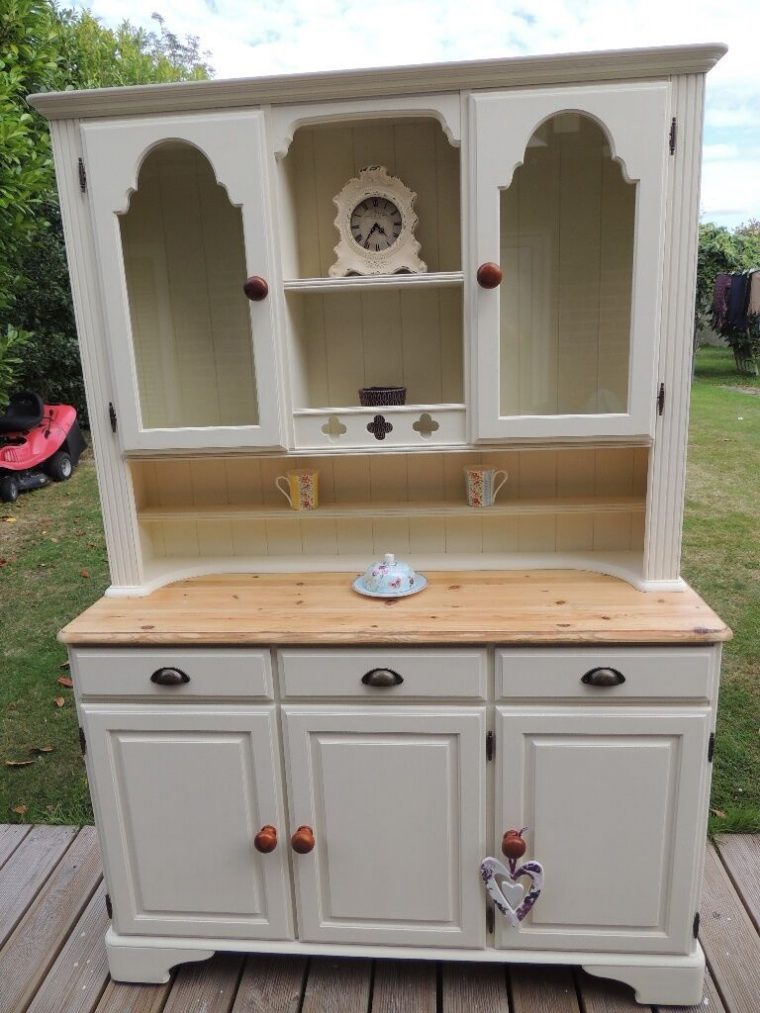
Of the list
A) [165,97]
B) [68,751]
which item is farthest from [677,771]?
[68,751]

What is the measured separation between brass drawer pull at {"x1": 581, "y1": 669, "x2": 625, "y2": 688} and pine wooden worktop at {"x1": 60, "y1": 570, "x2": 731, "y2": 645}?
0.07m

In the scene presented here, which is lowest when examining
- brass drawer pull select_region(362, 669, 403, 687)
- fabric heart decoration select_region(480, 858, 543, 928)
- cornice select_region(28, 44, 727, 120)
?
fabric heart decoration select_region(480, 858, 543, 928)

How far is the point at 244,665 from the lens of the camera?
1493mm

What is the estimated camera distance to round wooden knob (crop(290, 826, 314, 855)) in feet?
4.98

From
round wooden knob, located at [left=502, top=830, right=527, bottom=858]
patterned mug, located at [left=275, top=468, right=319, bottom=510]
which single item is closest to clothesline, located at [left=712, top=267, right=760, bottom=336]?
patterned mug, located at [left=275, top=468, right=319, bottom=510]

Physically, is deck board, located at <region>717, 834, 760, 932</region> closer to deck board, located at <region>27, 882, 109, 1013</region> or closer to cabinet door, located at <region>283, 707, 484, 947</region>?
cabinet door, located at <region>283, 707, 484, 947</region>

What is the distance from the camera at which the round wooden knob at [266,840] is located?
5.01ft

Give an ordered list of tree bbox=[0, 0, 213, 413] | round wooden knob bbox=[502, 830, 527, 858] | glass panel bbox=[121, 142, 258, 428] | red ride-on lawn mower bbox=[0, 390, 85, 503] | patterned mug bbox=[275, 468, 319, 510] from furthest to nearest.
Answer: red ride-on lawn mower bbox=[0, 390, 85, 503], tree bbox=[0, 0, 213, 413], patterned mug bbox=[275, 468, 319, 510], glass panel bbox=[121, 142, 258, 428], round wooden knob bbox=[502, 830, 527, 858]

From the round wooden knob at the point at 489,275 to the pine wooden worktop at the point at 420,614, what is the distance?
0.72 m

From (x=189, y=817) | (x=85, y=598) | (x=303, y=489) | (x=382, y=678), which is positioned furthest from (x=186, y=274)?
(x=85, y=598)

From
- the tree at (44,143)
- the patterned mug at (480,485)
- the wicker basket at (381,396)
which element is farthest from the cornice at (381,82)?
the tree at (44,143)

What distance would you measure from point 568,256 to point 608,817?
1283mm

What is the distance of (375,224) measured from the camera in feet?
5.53

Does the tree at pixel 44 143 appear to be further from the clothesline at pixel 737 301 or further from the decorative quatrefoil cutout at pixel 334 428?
the clothesline at pixel 737 301
